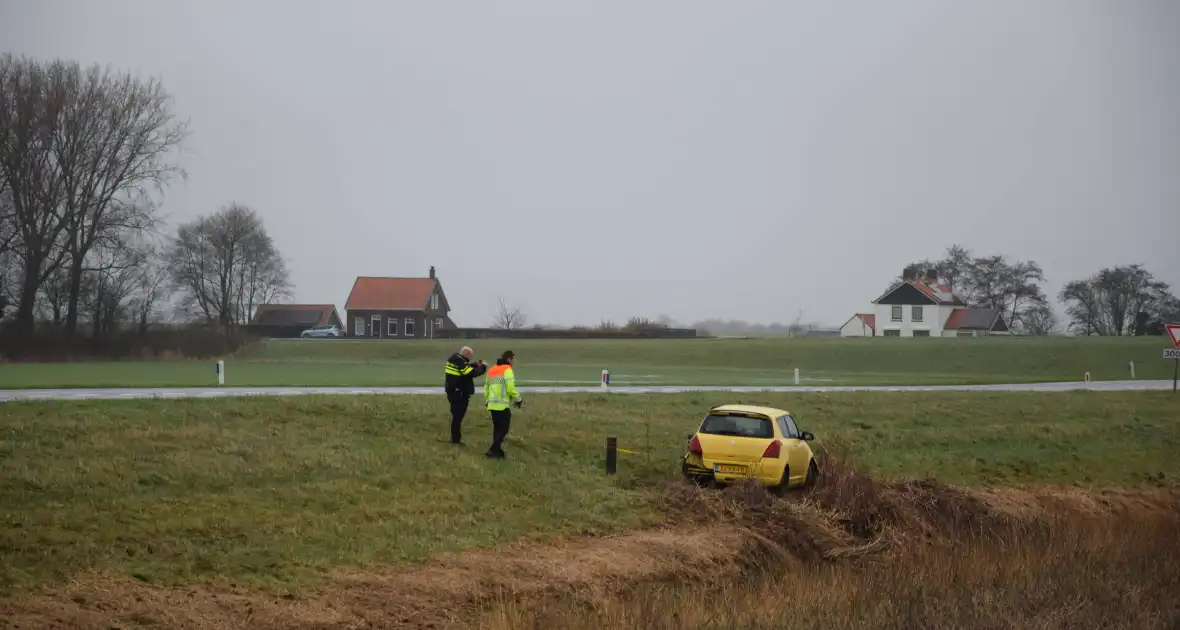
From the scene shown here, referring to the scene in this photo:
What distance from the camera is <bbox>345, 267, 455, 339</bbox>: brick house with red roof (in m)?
114

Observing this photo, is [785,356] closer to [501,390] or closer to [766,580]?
[501,390]

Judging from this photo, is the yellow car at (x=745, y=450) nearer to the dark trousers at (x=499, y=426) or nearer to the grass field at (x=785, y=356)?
the dark trousers at (x=499, y=426)

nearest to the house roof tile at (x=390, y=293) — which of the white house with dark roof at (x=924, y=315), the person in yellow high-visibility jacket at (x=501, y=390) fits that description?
the white house with dark roof at (x=924, y=315)

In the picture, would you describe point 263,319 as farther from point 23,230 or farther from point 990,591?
point 990,591

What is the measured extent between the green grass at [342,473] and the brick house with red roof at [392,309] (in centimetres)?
8263

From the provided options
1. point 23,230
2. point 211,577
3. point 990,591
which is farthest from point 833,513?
point 23,230

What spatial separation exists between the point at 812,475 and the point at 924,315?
95.7 meters

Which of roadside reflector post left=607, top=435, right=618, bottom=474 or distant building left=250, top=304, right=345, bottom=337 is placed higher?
distant building left=250, top=304, right=345, bottom=337

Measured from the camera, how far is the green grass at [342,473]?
15406mm

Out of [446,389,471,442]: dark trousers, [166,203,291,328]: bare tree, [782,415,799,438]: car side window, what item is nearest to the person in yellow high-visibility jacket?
[446,389,471,442]: dark trousers

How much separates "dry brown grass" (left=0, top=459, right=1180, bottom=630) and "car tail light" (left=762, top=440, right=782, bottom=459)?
77cm

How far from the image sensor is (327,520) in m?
17.4

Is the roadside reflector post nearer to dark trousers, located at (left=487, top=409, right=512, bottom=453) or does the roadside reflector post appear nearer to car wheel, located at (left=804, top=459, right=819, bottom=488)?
dark trousers, located at (left=487, top=409, right=512, bottom=453)

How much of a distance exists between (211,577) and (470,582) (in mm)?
3448
